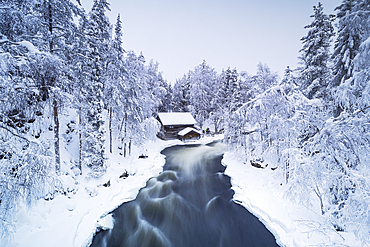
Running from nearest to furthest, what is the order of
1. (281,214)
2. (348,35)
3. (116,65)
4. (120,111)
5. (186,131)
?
1. (281,214)
2. (348,35)
3. (116,65)
4. (120,111)
5. (186,131)

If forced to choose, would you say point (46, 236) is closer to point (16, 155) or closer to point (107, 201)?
point (107, 201)

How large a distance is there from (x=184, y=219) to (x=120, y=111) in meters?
13.4

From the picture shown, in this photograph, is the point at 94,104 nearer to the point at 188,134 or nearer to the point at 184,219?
the point at 184,219

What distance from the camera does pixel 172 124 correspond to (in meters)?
35.6

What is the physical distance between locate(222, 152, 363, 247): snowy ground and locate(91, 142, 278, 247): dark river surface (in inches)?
22.4

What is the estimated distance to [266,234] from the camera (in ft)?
27.3

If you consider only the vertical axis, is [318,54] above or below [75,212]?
above

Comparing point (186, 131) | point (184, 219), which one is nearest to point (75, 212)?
point (184, 219)

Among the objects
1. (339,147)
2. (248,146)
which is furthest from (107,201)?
(248,146)

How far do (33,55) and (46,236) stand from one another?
7.84 meters

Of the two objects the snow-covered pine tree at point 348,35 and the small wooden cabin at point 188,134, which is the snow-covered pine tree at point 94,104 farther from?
the small wooden cabin at point 188,134

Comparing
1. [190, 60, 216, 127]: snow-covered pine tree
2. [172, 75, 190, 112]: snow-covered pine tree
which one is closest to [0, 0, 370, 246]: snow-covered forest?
[190, 60, 216, 127]: snow-covered pine tree

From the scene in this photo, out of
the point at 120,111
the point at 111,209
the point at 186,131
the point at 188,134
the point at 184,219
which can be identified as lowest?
the point at 184,219

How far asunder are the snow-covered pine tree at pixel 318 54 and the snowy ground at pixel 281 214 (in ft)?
27.9
